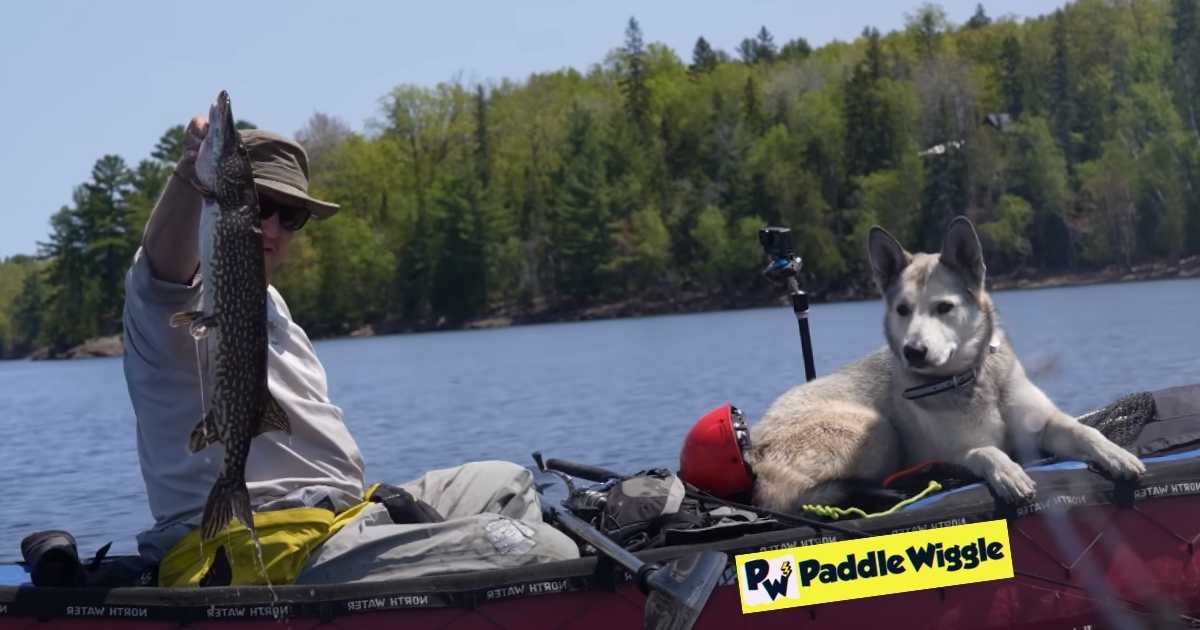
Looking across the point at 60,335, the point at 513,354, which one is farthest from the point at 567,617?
the point at 60,335

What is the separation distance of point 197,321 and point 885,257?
3.29 m

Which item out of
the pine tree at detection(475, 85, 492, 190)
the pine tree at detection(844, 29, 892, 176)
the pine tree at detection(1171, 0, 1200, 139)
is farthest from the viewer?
the pine tree at detection(475, 85, 492, 190)

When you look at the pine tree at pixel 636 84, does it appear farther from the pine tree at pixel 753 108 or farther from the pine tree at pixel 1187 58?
the pine tree at pixel 1187 58

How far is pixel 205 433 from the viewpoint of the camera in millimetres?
4641

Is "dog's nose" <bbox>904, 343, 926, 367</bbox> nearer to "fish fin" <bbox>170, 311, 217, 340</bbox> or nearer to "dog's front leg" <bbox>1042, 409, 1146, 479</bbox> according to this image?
"dog's front leg" <bbox>1042, 409, 1146, 479</bbox>

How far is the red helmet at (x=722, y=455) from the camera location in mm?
6355

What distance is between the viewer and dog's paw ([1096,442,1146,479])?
571 centimetres

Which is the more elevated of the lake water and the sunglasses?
the sunglasses

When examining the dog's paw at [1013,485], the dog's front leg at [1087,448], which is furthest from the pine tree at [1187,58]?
the dog's paw at [1013,485]

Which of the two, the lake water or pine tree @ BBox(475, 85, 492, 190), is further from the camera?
pine tree @ BBox(475, 85, 492, 190)

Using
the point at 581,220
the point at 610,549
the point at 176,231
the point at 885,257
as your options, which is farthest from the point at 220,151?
the point at 581,220

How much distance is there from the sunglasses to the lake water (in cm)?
382

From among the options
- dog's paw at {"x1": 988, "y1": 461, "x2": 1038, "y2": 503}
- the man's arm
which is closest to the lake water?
dog's paw at {"x1": 988, "y1": 461, "x2": 1038, "y2": 503}

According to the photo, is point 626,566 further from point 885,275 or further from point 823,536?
point 885,275
